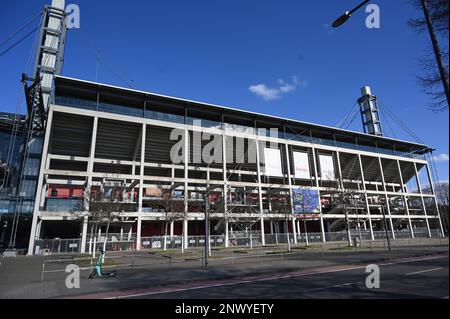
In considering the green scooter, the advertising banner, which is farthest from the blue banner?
the green scooter

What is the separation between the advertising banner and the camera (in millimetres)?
50481

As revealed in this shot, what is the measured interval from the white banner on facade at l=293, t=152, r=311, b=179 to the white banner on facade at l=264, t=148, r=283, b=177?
14.1 ft

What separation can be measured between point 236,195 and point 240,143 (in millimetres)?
9472

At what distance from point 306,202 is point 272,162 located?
939cm

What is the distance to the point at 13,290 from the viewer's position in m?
12.0

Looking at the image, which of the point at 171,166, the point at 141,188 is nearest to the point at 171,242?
the point at 141,188

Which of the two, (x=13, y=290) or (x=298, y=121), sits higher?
(x=298, y=121)

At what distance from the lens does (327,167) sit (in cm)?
6000

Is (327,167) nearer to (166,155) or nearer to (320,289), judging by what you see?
(166,155)

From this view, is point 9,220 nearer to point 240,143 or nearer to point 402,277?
point 240,143
